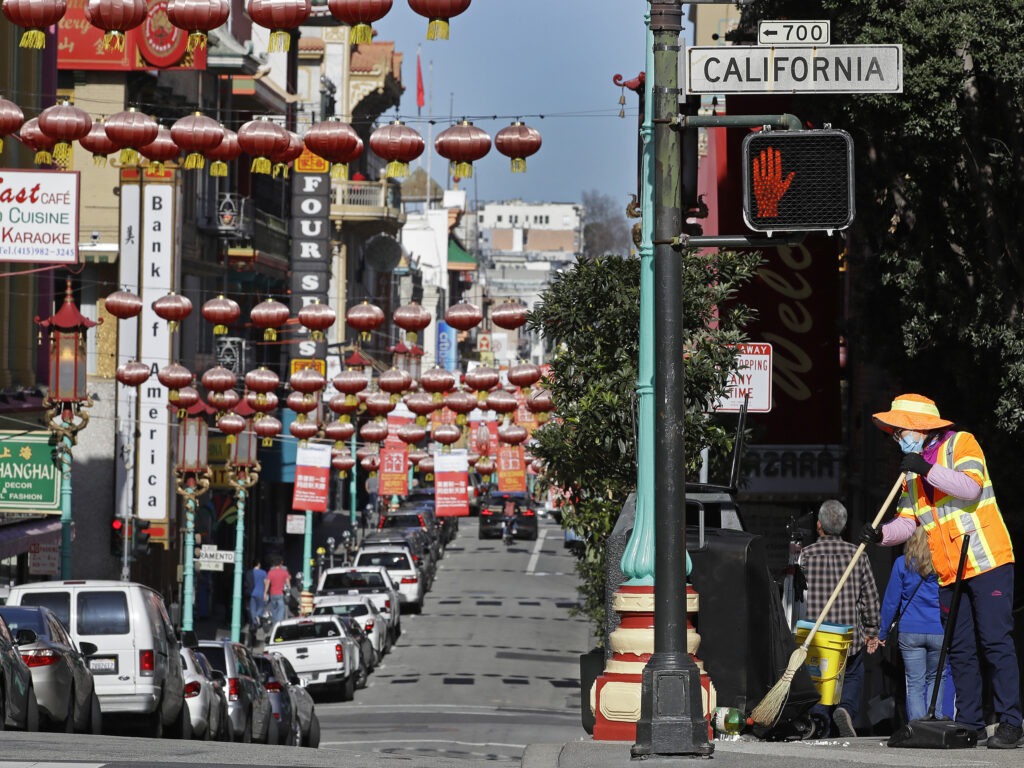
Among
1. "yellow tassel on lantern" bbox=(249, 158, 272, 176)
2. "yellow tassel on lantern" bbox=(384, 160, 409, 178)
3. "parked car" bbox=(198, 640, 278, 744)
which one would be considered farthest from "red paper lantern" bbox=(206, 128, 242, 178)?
"parked car" bbox=(198, 640, 278, 744)

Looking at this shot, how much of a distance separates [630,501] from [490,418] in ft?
167

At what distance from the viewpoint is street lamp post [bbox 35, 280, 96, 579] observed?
3147 centimetres

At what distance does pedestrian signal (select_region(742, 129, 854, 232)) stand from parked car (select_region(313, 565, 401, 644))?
3221 cm

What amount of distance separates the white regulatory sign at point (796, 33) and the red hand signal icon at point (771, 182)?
812 mm

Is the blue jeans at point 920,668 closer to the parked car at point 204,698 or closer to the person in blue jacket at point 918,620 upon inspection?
the person in blue jacket at point 918,620

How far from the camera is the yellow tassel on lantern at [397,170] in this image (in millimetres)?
17339

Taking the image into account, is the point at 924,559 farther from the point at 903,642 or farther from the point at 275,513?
the point at 275,513

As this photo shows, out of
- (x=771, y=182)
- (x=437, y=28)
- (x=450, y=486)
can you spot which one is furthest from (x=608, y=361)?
(x=450, y=486)

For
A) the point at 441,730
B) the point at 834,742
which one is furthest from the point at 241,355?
the point at 834,742

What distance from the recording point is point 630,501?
612 inches

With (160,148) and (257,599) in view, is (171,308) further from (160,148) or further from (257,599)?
(257,599)

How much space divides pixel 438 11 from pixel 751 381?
21.5 ft

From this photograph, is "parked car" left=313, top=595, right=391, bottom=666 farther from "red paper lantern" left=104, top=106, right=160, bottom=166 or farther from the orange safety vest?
the orange safety vest

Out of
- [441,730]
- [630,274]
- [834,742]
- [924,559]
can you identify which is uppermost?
[630,274]
